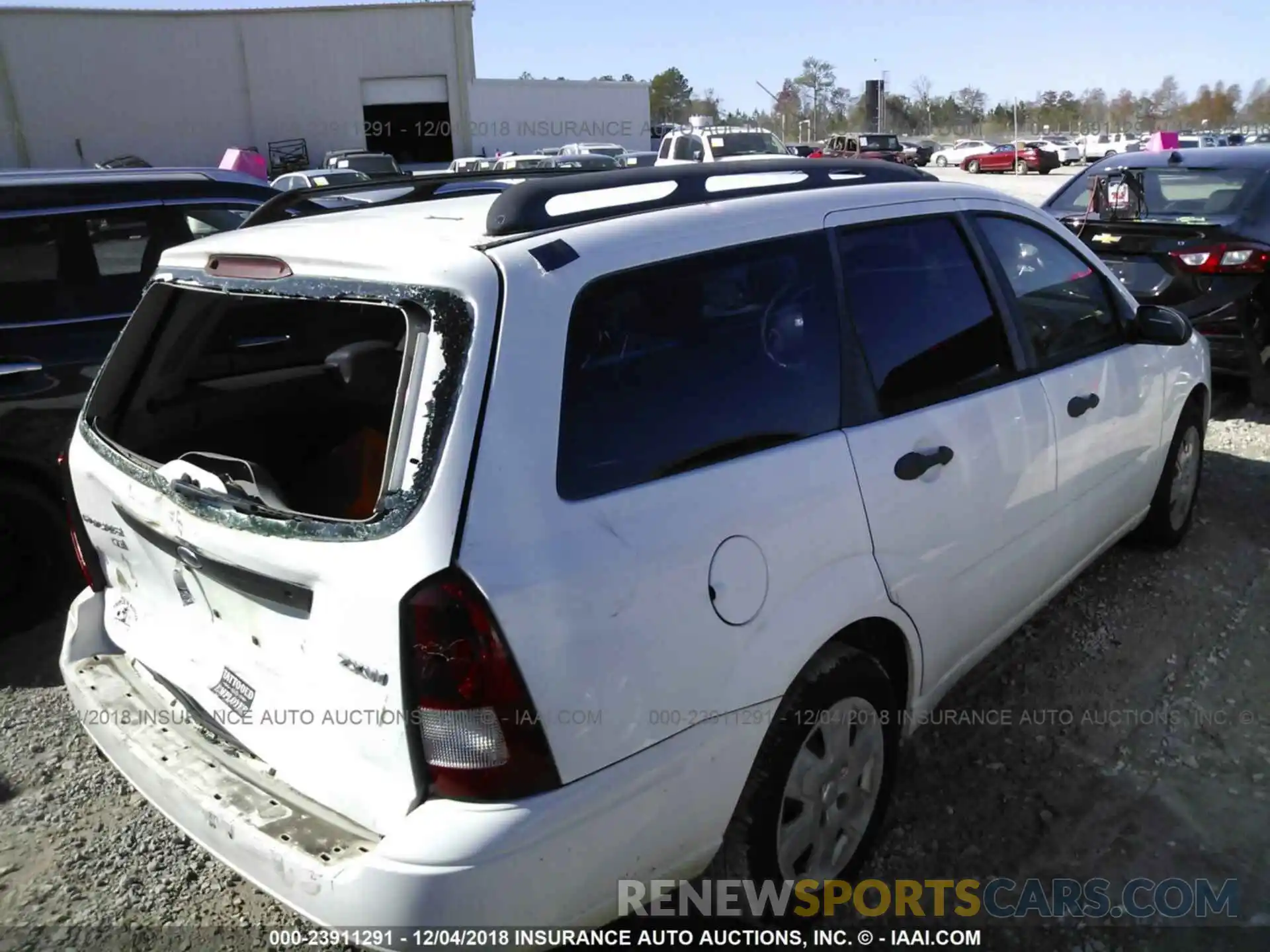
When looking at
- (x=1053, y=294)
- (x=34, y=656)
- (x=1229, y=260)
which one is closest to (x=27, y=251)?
(x=34, y=656)

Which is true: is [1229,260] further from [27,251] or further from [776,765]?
[27,251]

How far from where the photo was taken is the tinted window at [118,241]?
4453 mm

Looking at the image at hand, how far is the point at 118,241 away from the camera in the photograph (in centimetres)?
451

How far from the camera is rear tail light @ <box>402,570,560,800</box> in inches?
67.5

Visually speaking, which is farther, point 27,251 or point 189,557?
point 27,251

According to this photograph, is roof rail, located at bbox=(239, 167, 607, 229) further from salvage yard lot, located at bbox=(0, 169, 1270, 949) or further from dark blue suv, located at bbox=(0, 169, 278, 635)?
salvage yard lot, located at bbox=(0, 169, 1270, 949)

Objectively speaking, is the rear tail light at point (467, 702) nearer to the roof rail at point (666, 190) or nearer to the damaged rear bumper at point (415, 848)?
the damaged rear bumper at point (415, 848)

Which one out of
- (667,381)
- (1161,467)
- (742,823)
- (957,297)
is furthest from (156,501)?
(1161,467)

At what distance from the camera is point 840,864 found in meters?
2.57

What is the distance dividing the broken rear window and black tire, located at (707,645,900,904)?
3.46 ft

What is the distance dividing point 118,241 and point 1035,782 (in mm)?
4419

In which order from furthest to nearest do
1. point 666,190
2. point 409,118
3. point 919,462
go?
point 409,118
point 919,462
point 666,190

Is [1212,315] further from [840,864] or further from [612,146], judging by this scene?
[612,146]

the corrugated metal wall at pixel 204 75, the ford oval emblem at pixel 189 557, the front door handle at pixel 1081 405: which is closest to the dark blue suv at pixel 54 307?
the ford oval emblem at pixel 189 557
